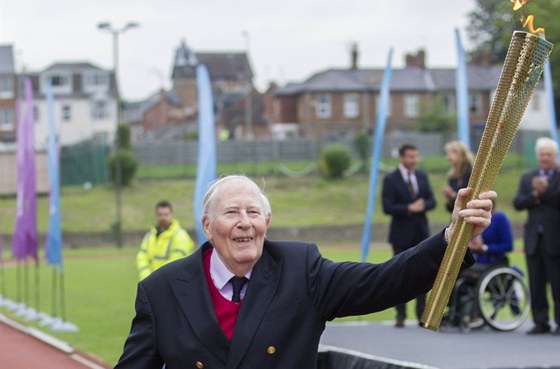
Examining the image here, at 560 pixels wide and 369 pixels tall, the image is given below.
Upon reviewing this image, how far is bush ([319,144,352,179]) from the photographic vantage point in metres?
55.6

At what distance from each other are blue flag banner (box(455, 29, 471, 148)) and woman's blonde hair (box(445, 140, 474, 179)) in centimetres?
123

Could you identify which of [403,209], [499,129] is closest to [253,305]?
[499,129]

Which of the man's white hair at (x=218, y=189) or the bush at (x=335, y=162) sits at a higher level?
the man's white hair at (x=218, y=189)

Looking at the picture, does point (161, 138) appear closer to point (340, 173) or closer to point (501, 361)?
point (340, 173)

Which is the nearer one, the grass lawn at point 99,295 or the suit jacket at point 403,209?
the suit jacket at point 403,209

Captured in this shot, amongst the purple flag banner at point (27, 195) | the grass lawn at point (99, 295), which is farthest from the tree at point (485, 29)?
the purple flag banner at point (27, 195)

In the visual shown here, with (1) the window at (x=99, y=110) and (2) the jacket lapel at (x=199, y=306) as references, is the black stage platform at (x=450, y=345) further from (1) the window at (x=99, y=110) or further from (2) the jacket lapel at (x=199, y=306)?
(1) the window at (x=99, y=110)

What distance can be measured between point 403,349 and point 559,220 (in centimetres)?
237

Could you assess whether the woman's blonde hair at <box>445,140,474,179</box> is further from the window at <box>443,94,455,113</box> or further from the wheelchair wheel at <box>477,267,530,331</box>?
the window at <box>443,94,455,113</box>

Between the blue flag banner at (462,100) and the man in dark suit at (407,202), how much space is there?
3.14 feet

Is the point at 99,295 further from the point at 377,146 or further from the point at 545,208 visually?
the point at 545,208

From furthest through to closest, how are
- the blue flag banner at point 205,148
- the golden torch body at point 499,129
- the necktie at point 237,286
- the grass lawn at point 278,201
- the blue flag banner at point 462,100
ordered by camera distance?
the grass lawn at point 278,201 → the blue flag banner at point 462,100 → the blue flag banner at point 205,148 → the necktie at point 237,286 → the golden torch body at point 499,129

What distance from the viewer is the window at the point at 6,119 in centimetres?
9581

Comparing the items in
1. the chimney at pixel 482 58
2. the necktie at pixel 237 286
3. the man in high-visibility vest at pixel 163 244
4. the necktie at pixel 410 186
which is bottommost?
the man in high-visibility vest at pixel 163 244
